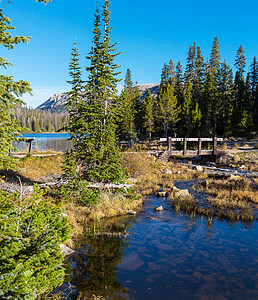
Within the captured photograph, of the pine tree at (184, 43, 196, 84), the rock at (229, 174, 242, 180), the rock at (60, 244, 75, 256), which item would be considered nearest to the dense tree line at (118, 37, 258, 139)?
the pine tree at (184, 43, 196, 84)

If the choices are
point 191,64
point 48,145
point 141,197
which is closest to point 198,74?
point 191,64

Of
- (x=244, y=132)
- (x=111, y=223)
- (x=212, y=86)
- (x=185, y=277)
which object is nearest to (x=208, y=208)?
(x=111, y=223)

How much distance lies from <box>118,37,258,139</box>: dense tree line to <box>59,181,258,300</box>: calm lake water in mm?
34795

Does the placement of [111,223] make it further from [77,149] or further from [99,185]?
[77,149]

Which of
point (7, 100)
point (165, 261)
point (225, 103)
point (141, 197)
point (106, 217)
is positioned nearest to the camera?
point (7, 100)

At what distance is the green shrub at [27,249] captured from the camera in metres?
3.05

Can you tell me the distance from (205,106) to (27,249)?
176ft

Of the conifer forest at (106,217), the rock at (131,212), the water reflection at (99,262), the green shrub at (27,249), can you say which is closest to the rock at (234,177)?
the conifer forest at (106,217)

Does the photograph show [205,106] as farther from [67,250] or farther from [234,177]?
[67,250]

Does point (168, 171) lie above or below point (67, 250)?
above

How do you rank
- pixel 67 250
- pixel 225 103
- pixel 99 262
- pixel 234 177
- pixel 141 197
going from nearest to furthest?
1. pixel 99 262
2. pixel 67 250
3. pixel 141 197
4. pixel 234 177
5. pixel 225 103

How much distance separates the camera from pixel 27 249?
11.8ft

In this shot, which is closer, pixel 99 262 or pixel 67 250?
pixel 99 262

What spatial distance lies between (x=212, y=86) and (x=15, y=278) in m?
52.3
